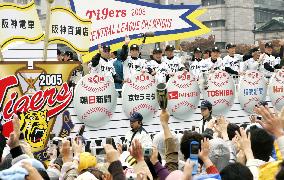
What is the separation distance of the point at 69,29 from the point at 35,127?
198cm

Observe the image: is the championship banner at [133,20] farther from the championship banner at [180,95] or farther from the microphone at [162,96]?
the microphone at [162,96]

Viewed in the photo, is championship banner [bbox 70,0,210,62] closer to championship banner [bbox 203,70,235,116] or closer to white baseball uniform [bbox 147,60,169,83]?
white baseball uniform [bbox 147,60,169,83]

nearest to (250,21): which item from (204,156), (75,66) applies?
(75,66)

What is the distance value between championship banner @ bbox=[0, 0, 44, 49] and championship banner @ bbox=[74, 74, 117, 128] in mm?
1249

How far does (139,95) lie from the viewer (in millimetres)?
11945

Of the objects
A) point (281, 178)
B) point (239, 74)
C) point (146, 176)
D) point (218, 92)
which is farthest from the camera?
point (239, 74)

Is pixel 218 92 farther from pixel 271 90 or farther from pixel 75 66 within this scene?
pixel 75 66

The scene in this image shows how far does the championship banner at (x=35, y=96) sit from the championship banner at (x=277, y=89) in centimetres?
473

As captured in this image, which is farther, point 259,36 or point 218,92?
point 259,36

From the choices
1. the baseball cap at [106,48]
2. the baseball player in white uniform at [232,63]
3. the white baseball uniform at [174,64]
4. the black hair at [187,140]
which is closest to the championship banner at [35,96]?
the baseball cap at [106,48]

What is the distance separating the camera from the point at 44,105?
10406mm

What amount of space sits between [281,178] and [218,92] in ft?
31.0

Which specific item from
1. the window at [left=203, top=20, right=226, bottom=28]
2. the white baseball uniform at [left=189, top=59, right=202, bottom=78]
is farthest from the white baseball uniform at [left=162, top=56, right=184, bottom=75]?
the window at [left=203, top=20, right=226, bottom=28]

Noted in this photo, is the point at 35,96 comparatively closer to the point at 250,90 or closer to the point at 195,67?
the point at 250,90
